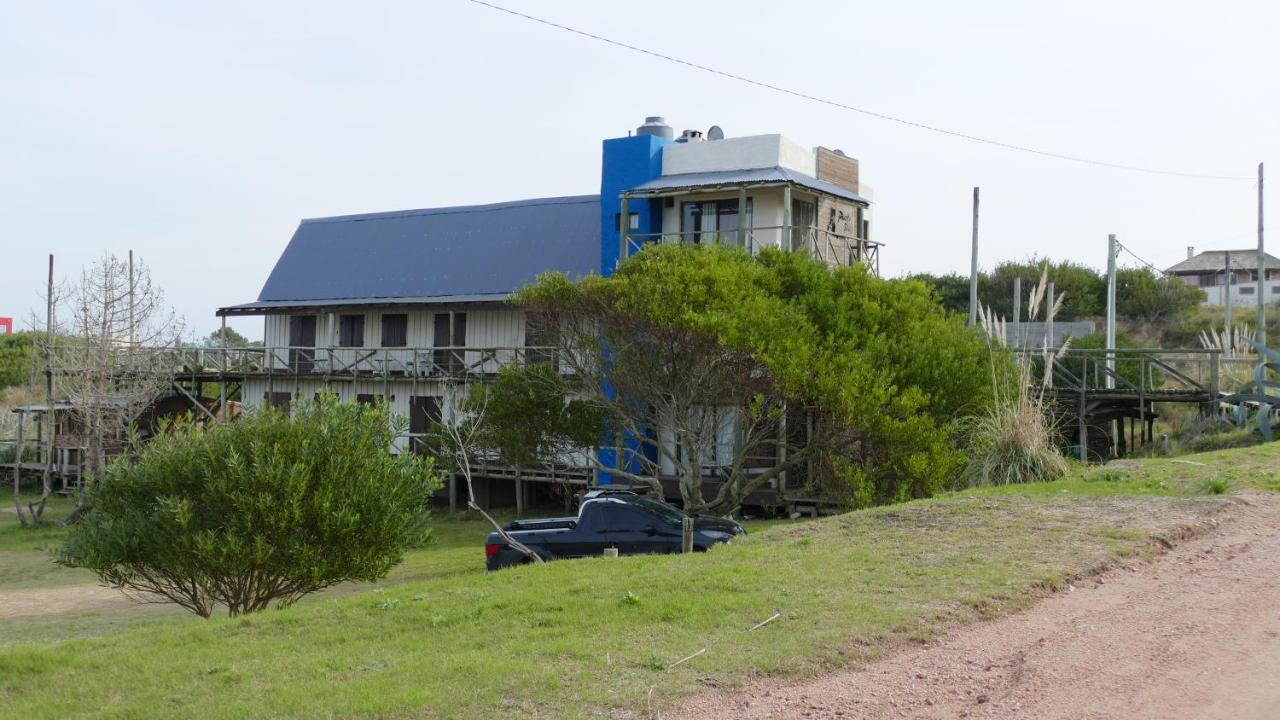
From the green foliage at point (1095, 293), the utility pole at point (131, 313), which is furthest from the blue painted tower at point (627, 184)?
the green foliage at point (1095, 293)

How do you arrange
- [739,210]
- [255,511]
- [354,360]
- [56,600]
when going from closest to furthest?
[255,511], [56,600], [739,210], [354,360]

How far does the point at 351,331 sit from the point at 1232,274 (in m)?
66.1

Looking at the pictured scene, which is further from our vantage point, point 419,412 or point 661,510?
point 419,412

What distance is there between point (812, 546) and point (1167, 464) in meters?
8.30

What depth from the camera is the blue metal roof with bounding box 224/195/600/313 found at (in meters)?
33.7

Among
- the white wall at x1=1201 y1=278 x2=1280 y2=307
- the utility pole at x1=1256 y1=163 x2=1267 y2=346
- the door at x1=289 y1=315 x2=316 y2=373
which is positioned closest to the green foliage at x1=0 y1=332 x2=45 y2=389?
the door at x1=289 y1=315 x2=316 y2=373

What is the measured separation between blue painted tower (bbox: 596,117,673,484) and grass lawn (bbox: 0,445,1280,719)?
651 inches

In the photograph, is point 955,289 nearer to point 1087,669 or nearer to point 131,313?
point 131,313

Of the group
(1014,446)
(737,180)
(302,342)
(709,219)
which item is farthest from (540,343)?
(1014,446)

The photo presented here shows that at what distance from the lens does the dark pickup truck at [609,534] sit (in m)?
16.0

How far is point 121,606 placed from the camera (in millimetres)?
20750

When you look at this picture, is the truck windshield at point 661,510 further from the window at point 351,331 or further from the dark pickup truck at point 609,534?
the window at point 351,331

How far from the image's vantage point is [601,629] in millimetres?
9000

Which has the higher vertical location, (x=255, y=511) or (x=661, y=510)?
(x=255, y=511)
